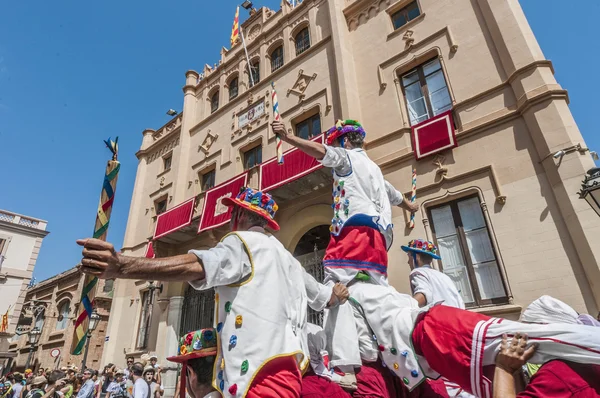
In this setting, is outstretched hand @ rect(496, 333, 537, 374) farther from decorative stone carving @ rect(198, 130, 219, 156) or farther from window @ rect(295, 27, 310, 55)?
decorative stone carving @ rect(198, 130, 219, 156)

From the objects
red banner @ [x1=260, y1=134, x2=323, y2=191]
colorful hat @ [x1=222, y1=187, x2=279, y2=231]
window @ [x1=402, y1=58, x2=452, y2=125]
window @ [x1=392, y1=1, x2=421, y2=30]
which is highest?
window @ [x1=392, y1=1, x2=421, y2=30]

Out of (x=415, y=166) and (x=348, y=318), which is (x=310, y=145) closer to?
(x=348, y=318)

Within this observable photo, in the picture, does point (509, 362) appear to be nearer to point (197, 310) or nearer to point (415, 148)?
point (415, 148)

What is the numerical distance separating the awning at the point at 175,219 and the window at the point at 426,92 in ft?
24.0

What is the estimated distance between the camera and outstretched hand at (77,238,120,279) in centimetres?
149

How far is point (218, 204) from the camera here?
10062 mm

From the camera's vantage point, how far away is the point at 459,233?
6680 mm

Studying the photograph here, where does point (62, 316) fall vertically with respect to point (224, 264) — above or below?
above

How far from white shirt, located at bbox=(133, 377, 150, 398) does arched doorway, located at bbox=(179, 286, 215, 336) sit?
3.69 m

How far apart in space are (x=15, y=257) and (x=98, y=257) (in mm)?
30296

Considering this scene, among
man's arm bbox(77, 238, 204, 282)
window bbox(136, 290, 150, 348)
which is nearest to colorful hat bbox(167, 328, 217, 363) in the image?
man's arm bbox(77, 238, 204, 282)

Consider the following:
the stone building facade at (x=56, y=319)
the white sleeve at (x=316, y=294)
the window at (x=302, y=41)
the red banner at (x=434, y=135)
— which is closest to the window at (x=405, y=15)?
the window at (x=302, y=41)

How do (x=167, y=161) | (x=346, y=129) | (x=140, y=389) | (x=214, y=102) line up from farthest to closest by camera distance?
(x=167, y=161), (x=214, y=102), (x=140, y=389), (x=346, y=129)

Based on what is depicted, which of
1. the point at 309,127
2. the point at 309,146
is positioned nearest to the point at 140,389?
the point at 309,146
